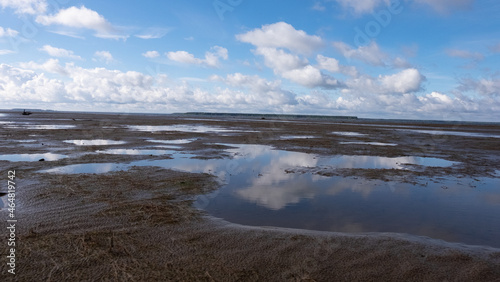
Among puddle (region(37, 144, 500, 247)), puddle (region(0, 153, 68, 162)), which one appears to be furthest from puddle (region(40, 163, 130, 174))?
puddle (region(0, 153, 68, 162))

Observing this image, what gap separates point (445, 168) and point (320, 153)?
7.45 meters

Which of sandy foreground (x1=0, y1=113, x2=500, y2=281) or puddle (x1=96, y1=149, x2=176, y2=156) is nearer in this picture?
sandy foreground (x1=0, y1=113, x2=500, y2=281)

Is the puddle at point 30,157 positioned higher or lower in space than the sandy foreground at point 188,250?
lower

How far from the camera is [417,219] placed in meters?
8.26

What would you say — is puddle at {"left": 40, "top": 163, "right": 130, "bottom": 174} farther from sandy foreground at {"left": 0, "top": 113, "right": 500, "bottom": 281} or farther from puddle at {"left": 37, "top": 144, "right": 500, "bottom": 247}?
sandy foreground at {"left": 0, "top": 113, "right": 500, "bottom": 281}

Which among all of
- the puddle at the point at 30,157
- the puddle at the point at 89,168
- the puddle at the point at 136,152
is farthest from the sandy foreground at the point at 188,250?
the puddle at the point at 136,152

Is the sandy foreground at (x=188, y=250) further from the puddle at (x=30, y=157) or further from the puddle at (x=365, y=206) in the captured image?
the puddle at (x=30, y=157)

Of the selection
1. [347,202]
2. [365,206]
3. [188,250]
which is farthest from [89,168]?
[365,206]

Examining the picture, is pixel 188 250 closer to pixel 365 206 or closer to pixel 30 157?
pixel 365 206

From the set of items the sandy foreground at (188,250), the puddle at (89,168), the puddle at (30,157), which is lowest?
the puddle at (30,157)

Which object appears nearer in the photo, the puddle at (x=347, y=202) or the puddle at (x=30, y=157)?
the puddle at (x=347, y=202)

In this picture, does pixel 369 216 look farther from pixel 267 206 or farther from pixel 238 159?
pixel 238 159

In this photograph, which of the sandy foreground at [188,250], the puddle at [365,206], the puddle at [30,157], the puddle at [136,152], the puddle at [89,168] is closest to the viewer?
the sandy foreground at [188,250]

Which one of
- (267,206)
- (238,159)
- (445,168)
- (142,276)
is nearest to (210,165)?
(238,159)
